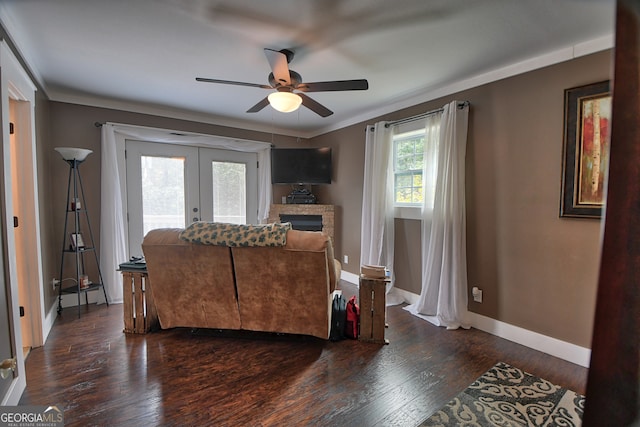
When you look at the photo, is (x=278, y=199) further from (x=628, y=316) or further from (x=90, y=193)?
(x=628, y=316)

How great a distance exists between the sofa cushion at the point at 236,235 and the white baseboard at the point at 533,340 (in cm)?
211

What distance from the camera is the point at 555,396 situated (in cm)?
192

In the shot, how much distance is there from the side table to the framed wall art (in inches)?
142

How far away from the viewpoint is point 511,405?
184 cm

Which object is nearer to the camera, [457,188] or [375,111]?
[457,188]

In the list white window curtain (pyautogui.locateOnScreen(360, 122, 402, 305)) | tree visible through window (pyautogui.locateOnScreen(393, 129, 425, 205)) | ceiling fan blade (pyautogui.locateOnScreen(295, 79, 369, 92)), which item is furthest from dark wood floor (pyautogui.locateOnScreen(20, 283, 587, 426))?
ceiling fan blade (pyautogui.locateOnScreen(295, 79, 369, 92))

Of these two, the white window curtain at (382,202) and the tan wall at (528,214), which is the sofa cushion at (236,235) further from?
the tan wall at (528,214)

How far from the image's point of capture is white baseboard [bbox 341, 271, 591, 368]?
2316 mm

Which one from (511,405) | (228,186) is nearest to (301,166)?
(228,186)

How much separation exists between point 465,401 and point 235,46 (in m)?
2.98

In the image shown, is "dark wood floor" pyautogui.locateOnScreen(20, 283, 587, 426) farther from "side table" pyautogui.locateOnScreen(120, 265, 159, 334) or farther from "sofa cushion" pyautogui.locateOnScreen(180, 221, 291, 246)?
"sofa cushion" pyautogui.locateOnScreen(180, 221, 291, 246)

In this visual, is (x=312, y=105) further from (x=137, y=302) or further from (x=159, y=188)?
(x=159, y=188)

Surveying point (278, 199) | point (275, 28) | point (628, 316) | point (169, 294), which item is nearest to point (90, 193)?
point (169, 294)

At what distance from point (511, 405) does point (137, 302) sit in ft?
9.86
